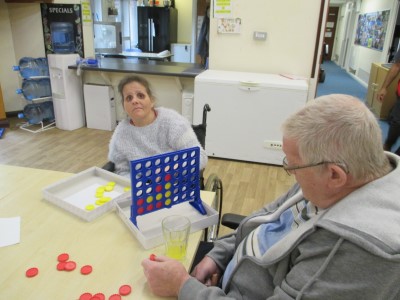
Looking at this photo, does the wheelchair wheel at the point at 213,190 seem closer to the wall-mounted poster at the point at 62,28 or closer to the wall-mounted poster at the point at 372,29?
the wall-mounted poster at the point at 62,28

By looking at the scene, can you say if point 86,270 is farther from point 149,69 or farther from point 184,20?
point 184,20

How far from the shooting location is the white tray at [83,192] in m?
1.23

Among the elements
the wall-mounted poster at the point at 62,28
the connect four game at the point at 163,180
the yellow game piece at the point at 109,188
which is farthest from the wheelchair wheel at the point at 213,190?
the wall-mounted poster at the point at 62,28

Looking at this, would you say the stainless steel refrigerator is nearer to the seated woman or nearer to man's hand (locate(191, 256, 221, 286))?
the seated woman

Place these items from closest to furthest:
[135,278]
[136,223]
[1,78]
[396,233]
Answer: [396,233]
[135,278]
[136,223]
[1,78]

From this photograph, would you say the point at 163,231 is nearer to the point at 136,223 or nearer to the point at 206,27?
the point at 136,223

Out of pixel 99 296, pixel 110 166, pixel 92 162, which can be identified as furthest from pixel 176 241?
pixel 92 162

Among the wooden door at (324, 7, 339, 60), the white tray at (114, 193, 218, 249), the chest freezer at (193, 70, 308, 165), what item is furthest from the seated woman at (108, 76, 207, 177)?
the wooden door at (324, 7, 339, 60)

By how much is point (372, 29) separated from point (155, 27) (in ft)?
17.3

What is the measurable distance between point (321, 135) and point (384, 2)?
812 centimetres

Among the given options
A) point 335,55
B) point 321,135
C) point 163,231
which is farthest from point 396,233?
point 335,55

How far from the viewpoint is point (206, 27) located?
4547 millimetres

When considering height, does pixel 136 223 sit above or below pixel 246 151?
above

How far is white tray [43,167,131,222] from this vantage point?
1.23 metres
